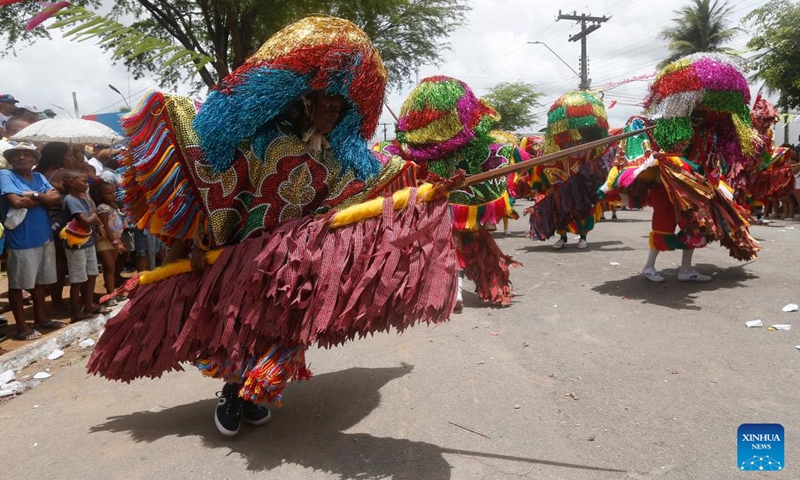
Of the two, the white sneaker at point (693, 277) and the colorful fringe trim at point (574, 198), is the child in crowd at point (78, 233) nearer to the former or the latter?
the white sneaker at point (693, 277)

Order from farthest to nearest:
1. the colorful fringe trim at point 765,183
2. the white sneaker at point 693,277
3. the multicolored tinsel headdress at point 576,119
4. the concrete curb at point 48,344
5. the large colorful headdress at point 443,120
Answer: the multicolored tinsel headdress at point 576,119
the colorful fringe trim at point 765,183
the white sneaker at point 693,277
the large colorful headdress at point 443,120
the concrete curb at point 48,344

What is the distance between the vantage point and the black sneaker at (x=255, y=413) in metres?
2.91

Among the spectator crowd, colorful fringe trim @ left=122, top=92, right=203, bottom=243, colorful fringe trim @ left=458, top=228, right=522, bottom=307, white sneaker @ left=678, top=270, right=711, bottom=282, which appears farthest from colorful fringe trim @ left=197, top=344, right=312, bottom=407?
white sneaker @ left=678, top=270, right=711, bottom=282

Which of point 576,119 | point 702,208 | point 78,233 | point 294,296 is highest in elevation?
point 576,119

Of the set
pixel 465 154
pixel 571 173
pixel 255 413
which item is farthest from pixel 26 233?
pixel 571 173

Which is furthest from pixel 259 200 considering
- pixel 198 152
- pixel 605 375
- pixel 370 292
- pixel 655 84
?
pixel 655 84

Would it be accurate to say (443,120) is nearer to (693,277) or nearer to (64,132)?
(693,277)

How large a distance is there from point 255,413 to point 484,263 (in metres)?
3.06

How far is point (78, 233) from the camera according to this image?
16.7 feet

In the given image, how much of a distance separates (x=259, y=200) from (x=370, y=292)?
2.40 ft

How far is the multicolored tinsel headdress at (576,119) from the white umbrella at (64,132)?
555 cm

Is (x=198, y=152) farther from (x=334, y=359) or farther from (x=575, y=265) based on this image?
(x=575, y=265)

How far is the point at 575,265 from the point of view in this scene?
732cm

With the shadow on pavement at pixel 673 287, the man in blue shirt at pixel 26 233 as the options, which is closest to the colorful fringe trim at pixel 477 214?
the shadow on pavement at pixel 673 287
